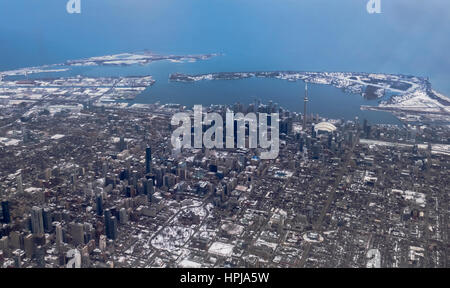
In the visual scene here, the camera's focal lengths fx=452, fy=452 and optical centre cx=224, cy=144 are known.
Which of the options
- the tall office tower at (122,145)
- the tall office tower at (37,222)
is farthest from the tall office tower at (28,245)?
the tall office tower at (122,145)

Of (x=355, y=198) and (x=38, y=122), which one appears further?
(x=38, y=122)

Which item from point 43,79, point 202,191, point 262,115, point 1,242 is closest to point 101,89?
point 43,79

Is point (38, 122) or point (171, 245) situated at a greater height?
point (38, 122)

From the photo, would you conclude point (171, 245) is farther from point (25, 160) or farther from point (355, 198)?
point (25, 160)

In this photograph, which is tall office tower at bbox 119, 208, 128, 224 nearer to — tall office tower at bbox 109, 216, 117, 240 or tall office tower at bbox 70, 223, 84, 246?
tall office tower at bbox 109, 216, 117, 240

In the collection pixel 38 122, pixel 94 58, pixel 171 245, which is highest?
pixel 94 58

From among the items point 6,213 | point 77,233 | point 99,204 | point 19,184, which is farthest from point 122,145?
point 77,233

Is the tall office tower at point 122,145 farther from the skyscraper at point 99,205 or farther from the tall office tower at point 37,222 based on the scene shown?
the tall office tower at point 37,222

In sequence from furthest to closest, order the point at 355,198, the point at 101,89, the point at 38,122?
1. the point at 101,89
2. the point at 38,122
3. the point at 355,198
